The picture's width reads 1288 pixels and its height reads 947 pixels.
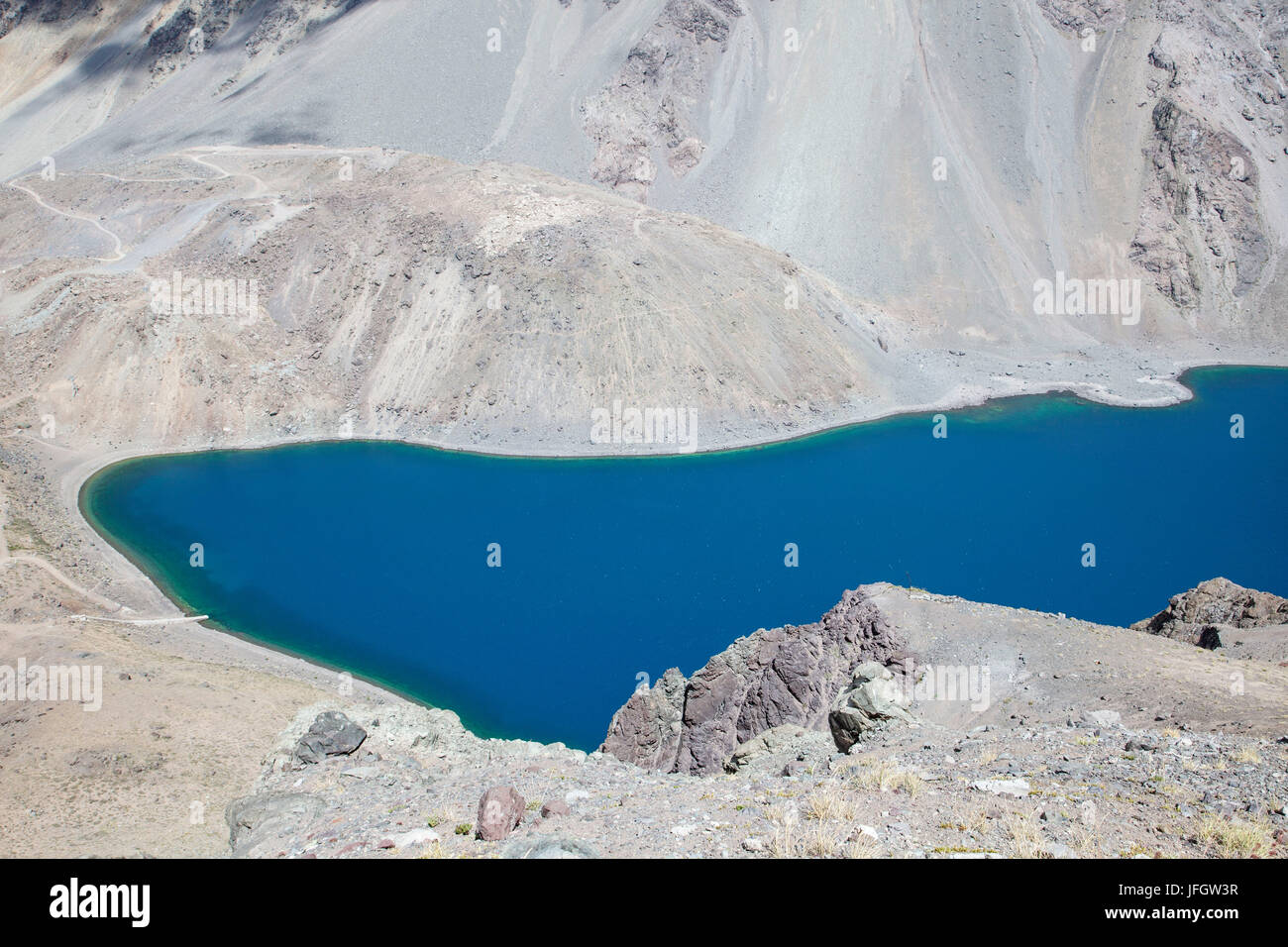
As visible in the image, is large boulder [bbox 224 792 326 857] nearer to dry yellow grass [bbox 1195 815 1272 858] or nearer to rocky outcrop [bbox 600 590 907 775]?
rocky outcrop [bbox 600 590 907 775]

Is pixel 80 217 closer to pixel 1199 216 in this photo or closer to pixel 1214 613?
pixel 1214 613

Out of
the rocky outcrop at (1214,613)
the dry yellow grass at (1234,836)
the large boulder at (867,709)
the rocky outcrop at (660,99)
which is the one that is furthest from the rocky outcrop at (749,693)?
the rocky outcrop at (660,99)

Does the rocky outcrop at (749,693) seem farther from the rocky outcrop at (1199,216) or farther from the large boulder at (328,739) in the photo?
the rocky outcrop at (1199,216)

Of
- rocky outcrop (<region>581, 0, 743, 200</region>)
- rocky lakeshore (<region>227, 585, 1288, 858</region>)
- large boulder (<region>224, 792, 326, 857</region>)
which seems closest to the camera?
rocky lakeshore (<region>227, 585, 1288, 858</region>)

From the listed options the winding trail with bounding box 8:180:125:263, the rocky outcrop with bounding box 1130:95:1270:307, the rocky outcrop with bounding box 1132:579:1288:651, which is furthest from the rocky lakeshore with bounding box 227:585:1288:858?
the rocky outcrop with bounding box 1130:95:1270:307
